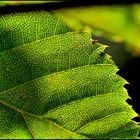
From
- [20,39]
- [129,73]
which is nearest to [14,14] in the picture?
[20,39]

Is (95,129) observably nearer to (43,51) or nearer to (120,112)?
(120,112)

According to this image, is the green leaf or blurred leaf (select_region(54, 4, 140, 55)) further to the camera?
blurred leaf (select_region(54, 4, 140, 55))

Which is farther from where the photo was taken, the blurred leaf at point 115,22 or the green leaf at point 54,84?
the blurred leaf at point 115,22

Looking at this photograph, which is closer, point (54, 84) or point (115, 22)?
point (54, 84)

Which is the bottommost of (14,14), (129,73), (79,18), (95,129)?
(129,73)
